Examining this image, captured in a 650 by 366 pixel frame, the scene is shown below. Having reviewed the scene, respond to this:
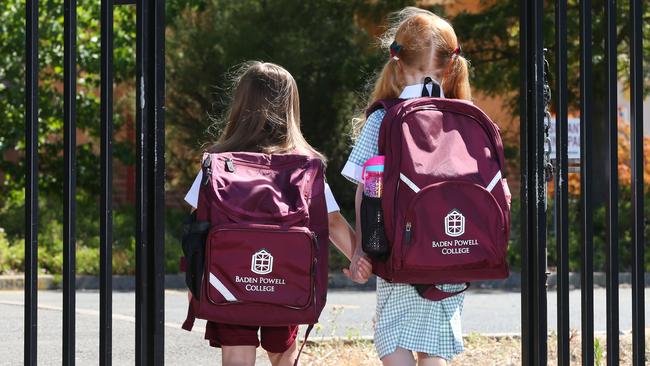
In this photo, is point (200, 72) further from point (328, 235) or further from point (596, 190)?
point (328, 235)

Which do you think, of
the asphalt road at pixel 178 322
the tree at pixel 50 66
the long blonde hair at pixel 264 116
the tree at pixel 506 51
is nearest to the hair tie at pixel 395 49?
the long blonde hair at pixel 264 116

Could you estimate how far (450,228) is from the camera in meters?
3.24

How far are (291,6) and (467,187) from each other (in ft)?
45.3

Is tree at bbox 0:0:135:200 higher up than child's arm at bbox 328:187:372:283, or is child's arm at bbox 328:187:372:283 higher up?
tree at bbox 0:0:135:200

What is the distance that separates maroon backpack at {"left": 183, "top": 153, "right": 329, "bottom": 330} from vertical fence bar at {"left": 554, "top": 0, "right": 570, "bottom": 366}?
2.59ft

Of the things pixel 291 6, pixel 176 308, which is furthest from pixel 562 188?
pixel 291 6

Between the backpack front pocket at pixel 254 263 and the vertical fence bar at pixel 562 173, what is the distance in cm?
84

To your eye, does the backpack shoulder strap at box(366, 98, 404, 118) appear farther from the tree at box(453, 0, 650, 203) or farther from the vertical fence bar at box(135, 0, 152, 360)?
the tree at box(453, 0, 650, 203)

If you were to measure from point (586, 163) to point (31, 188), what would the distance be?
1.81 metres

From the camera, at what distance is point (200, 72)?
55.1 ft

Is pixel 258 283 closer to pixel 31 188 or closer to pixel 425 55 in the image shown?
pixel 31 188

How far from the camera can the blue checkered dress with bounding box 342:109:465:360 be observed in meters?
3.45

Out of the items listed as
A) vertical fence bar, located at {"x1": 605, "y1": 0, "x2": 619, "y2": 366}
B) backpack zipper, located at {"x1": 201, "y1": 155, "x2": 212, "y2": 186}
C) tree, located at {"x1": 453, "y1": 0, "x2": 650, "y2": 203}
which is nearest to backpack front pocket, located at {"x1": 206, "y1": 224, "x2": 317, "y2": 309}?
backpack zipper, located at {"x1": 201, "y1": 155, "x2": 212, "y2": 186}

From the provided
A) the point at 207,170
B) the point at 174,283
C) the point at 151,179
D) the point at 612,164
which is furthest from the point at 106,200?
the point at 174,283
